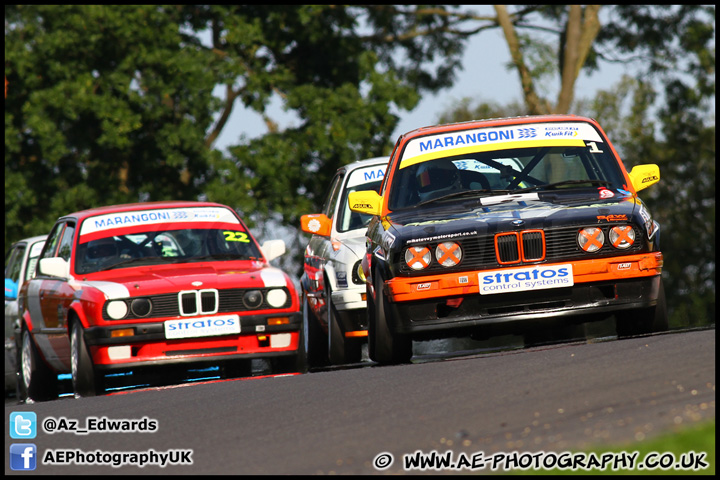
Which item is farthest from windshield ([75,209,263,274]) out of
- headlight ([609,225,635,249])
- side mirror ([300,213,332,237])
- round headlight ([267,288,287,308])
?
headlight ([609,225,635,249])

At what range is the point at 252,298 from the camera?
11461mm

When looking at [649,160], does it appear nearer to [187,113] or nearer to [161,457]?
[187,113]

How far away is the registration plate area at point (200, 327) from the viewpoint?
1118 cm

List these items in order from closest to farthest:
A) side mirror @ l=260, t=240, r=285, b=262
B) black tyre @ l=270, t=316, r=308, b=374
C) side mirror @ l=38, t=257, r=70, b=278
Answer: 1. black tyre @ l=270, t=316, r=308, b=374
2. side mirror @ l=38, t=257, r=70, b=278
3. side mirror @ l=260, t=240, r=285, b=262

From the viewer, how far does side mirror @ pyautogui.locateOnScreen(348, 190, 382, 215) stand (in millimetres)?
10484

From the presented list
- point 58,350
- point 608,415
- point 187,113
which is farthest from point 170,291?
point 187,113

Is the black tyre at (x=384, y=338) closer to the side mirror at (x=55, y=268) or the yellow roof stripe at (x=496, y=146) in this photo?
the yellow roof stripe at (x=496, y=146)

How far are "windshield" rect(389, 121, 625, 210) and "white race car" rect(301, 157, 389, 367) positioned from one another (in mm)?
1413

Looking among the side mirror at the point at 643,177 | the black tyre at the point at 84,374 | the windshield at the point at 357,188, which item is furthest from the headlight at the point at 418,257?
the windshield at the point at 357,188

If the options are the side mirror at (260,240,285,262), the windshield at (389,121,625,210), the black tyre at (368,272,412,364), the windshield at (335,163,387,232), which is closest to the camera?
the black tyre at (368,272,412,364)

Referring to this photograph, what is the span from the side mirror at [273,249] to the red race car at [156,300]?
0.04ft

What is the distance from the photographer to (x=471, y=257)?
9.34m

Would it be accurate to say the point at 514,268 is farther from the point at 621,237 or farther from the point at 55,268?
the point at 55,268

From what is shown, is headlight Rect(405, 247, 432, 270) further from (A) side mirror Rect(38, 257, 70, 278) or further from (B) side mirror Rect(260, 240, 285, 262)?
(A) side mirror Rect(38, 257, 70, 278)
